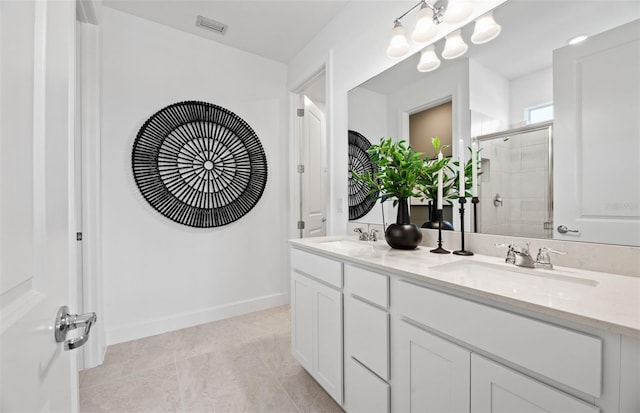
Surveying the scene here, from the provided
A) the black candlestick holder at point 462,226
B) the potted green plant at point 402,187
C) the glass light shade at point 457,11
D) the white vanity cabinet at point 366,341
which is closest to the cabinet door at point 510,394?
the white vanity cabinet at point 366,341

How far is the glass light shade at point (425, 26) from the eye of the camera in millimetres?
1506

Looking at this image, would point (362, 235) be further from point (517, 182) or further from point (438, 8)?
point (438, 8)

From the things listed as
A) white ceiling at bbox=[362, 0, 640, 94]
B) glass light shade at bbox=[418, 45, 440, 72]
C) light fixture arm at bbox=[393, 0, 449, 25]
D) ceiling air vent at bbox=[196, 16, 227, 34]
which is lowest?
white ceiling at bbox=[362, 0, 640, 94]

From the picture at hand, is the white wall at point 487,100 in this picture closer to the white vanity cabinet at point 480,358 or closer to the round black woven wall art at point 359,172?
the round black woven wall art at point 359,172

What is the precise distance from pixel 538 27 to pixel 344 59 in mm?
1342

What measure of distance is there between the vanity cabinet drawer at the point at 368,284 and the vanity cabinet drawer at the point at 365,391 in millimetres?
334

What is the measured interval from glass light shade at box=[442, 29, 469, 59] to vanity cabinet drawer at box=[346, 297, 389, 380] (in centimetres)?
135

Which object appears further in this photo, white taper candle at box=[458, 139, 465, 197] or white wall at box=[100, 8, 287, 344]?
white wall at box=[100, 8, 287, 344]

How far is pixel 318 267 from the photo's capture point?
1.57m

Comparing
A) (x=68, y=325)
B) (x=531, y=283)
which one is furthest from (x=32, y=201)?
(x=531, y=283)

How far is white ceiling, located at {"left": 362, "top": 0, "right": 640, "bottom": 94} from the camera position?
1008mm

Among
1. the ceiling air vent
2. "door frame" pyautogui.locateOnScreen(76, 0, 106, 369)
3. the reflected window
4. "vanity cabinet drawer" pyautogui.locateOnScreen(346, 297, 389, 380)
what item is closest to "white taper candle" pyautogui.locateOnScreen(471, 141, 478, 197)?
the reflected window

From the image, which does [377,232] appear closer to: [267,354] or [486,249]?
[486,249]

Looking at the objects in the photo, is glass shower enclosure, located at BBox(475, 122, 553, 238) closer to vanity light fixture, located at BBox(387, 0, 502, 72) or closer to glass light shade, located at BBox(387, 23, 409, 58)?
vanity light fixture, located at BBox(387, 0, 502, 72)
